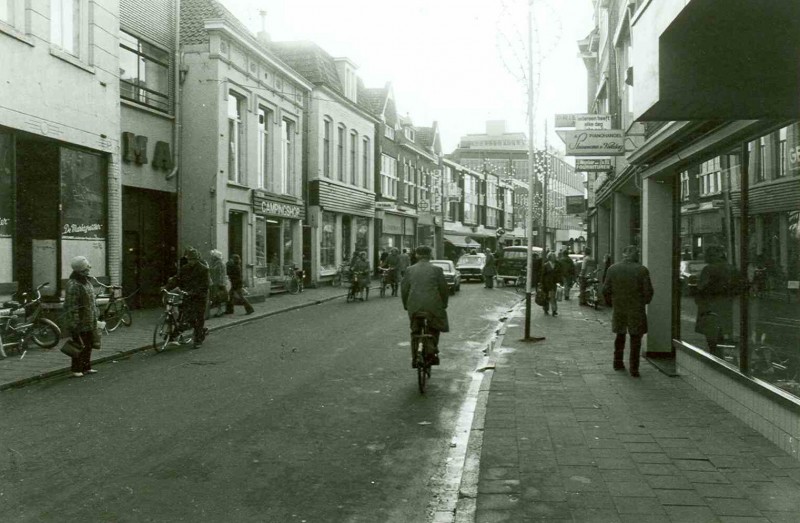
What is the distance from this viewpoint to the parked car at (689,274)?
9.16 meters

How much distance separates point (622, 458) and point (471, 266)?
108ft

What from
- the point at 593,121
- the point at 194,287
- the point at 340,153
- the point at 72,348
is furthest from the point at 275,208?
the point at 72,348

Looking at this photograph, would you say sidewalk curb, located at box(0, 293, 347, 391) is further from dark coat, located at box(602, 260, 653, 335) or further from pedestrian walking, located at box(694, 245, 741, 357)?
pedestrian walking, located at box(694, 245, 741, 357)

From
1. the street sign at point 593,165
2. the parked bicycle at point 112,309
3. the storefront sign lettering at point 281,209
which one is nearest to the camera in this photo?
the parked bicycle at point 112,309

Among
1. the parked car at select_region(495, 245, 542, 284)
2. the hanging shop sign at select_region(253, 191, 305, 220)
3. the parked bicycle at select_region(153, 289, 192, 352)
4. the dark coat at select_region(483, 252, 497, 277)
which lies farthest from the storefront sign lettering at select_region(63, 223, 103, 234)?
the parked car at select_region(495, 245, 542, 284)

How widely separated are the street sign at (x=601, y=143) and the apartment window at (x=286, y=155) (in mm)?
14141

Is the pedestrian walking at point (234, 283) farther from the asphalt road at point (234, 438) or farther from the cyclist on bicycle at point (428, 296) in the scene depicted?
the cyclist on bicycle at point (428, 296)

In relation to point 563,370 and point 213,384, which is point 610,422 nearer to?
point 563,370

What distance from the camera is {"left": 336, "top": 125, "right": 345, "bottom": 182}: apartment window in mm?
33688

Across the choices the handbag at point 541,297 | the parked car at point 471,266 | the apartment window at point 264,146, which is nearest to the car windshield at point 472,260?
the parked car at point 471,266

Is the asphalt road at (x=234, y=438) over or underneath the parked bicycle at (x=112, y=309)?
underneath

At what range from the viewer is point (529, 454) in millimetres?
6102

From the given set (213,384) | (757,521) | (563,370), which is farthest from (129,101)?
(757,521)

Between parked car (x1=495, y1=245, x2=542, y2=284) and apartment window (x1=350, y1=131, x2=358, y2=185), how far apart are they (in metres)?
7.62
